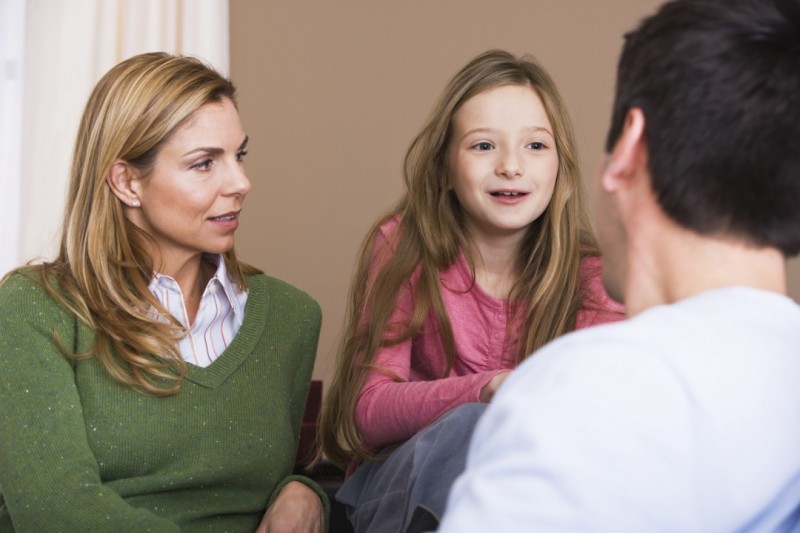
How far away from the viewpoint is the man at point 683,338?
676 mm

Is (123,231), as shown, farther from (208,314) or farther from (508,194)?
(508,194)

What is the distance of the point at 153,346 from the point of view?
5.42 feet

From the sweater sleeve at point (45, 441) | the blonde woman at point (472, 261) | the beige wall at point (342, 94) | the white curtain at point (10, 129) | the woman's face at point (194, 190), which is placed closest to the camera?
the sweater sleeve at point (45, 441)

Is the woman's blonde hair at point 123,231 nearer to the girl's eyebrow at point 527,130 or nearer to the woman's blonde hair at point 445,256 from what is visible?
the woman's blonde hair at point 445,256

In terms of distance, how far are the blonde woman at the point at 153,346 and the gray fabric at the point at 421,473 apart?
0.21m

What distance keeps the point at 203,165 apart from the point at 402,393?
51cm

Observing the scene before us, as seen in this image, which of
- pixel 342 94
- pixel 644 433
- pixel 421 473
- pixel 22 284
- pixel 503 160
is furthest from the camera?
pixel 342 94

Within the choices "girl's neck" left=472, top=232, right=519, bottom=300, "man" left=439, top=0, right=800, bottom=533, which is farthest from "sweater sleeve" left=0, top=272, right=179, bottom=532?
"man" left=439, top=0, right=800, bottom=533

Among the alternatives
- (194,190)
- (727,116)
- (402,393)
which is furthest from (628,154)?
(194,190)

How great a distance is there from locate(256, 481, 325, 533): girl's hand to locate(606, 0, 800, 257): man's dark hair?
105 cm

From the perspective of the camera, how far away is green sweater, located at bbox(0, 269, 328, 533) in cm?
152

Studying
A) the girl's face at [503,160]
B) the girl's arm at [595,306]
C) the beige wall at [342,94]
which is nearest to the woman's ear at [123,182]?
the girl's face at [503,160]

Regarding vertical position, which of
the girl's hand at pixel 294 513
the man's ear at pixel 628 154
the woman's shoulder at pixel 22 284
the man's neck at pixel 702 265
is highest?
the man's ear at pixel 628 154

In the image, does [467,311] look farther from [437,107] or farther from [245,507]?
[245,507]
